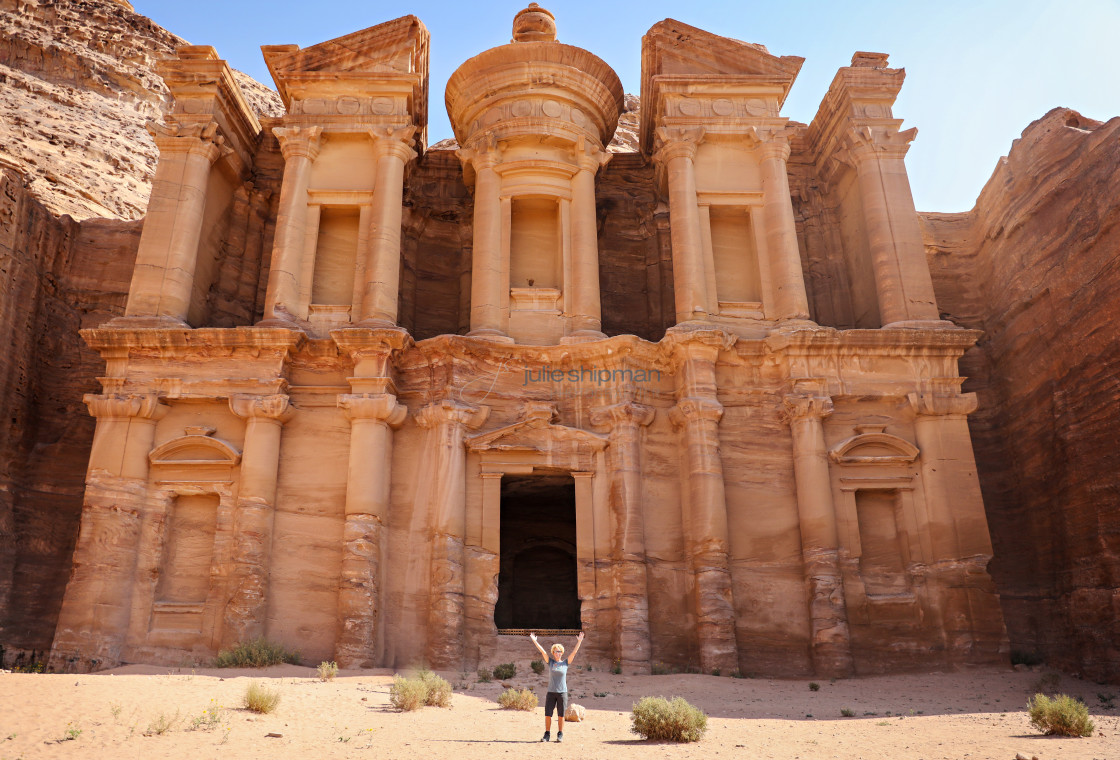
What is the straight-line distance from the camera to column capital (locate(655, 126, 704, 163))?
1897cm

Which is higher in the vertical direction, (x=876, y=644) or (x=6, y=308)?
(x=6, y=308)

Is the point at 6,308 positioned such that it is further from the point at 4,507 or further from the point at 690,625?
the point at 690,625

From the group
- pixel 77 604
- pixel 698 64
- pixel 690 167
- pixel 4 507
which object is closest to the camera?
pixel 77 604

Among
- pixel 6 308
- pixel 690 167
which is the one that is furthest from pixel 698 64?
pixel 6 308

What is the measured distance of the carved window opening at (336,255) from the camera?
740 inches

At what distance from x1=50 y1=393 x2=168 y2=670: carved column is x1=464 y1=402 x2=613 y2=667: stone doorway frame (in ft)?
19.2

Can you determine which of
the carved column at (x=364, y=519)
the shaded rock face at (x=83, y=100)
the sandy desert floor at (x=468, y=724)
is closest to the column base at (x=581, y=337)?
the carved column at (x=364, y=519)

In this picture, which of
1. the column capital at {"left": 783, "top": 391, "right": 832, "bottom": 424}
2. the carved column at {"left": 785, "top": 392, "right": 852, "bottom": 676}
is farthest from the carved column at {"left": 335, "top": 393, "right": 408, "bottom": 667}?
the carved column at {"left": 785, "top": 392, "right": 852, "bottom": 676}

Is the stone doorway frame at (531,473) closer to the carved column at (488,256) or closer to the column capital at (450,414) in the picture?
the column capital at (450,414)

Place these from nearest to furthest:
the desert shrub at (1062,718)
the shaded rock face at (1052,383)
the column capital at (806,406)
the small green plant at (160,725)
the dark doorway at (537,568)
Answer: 1. the small green plant at (160,725)
2. the desert shrub at (1062,718)
3. the shaded rock face at (1052,383)
4. the column capital at (806,406)
5. the dark doorway at (537,568)

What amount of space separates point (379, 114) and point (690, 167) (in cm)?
692

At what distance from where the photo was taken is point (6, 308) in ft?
60.6

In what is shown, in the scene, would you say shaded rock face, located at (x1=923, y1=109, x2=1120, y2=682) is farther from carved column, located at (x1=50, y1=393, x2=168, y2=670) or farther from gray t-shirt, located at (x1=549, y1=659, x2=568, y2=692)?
carved column, located at (x1=50, y1=393, x2=168, y2=670)

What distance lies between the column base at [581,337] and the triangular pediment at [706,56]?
6709 millimetres
